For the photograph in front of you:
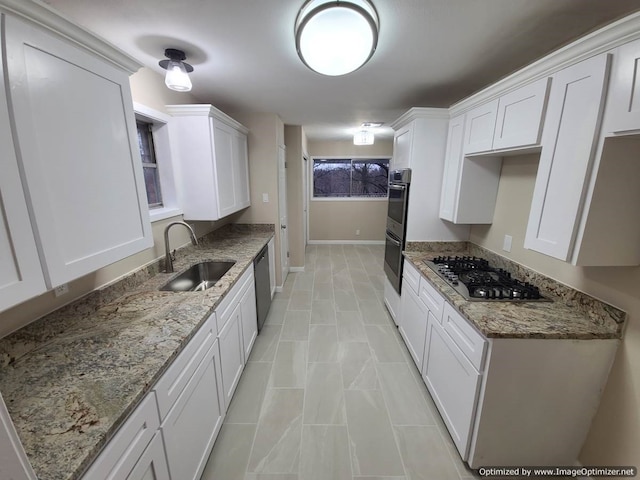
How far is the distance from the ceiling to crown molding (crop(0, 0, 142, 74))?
227 millimetres

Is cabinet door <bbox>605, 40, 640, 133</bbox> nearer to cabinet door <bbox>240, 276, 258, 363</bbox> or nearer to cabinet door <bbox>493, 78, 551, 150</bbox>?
cabinet door <bbox>493, 78, 551, 150</bbox>

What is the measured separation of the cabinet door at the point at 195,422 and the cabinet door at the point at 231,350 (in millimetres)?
88

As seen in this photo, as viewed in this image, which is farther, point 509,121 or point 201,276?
point 201,276

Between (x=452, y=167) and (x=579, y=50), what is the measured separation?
1127 millimetres

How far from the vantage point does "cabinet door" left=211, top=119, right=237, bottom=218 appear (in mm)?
2354

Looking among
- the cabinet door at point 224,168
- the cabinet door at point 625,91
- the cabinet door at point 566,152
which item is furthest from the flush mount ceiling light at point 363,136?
the cabinet door at point 625,91

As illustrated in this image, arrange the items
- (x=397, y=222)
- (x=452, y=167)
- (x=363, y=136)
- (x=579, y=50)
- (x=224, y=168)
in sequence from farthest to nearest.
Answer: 1. (x=363, y=136)
2. (x=397, y=222)
3. (x=224, y=168)
4. (x=452, y=167)
5. (x=579, y=50)

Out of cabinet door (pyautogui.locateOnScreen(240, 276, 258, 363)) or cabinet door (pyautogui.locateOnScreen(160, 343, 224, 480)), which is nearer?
cabinet door (pyautogui.locateOnScreen(160, 343, 224, 480))

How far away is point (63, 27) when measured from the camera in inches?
35.8

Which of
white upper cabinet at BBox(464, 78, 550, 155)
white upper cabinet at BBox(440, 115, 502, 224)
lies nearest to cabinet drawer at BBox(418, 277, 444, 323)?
white upper cabinet at BBox(440, 115, 502, 224)

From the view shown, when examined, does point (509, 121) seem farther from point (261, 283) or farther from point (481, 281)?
point (261, 283)

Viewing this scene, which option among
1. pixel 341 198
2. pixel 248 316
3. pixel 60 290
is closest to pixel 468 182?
pixel 248 316

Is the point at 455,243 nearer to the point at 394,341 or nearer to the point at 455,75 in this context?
the point at 394,341

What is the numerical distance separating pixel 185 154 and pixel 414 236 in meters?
2.26
